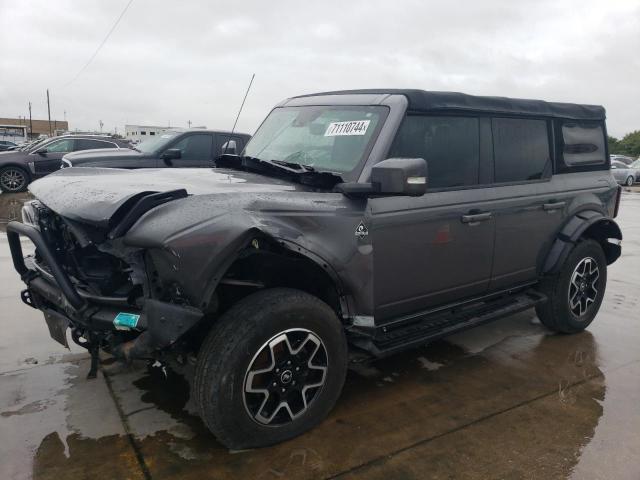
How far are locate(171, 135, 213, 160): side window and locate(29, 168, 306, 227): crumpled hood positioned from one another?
5.78m

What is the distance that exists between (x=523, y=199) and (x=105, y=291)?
299cm

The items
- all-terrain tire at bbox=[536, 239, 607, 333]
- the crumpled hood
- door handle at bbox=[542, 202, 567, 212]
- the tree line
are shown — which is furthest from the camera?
the tree line

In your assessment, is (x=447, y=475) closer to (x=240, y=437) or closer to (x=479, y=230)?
(x=240, y=437)

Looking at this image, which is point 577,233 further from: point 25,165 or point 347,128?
point 25,165

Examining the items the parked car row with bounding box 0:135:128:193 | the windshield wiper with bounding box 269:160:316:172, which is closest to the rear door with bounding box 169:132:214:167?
the parked car row with bounding box 0:135:128:193

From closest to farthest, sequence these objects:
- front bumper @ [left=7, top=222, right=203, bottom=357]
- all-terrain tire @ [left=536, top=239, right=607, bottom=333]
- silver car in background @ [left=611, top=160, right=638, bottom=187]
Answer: front bumper @ [left=7, top=222, right=203, bottom=357] → all-terrain tire @ [left=536, top=239, right=607, bottom=333] → silver car in background @ [left=611, top=160, right=638, bottom=187]

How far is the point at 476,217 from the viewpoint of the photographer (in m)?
3.73

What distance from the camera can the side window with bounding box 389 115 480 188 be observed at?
3498mm

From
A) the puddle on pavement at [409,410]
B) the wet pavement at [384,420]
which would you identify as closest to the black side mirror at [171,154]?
the wet pavement at [384,420]

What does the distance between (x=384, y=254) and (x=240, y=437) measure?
50.8 inches

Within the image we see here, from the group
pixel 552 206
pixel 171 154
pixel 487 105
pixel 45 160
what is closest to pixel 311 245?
pixel 487 105

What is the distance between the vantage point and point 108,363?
13.0 feet

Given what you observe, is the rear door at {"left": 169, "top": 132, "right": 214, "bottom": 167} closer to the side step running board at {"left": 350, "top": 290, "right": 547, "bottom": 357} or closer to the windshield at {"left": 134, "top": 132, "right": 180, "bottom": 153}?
the windshield at {"left": 134, "top": 132, "right": 180, "bottom": 153}

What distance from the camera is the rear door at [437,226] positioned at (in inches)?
129
